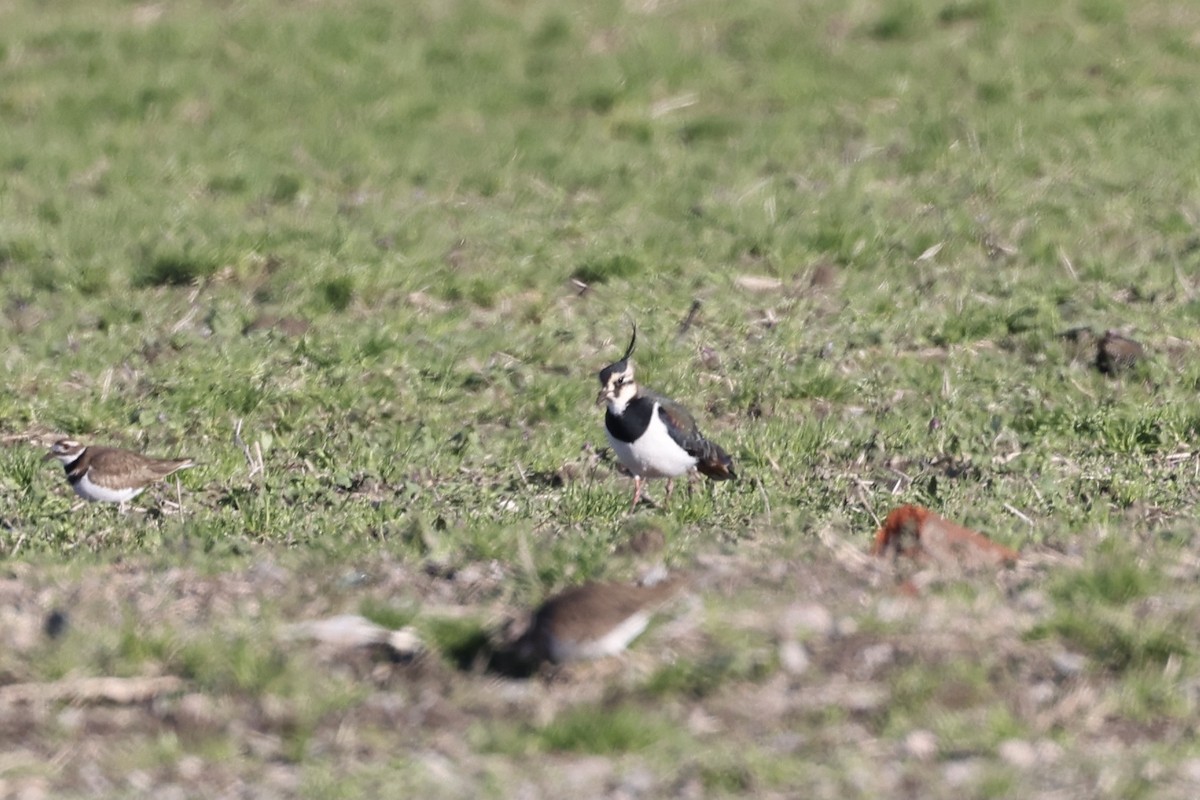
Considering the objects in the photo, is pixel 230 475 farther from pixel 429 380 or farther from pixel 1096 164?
pixel 1096 164

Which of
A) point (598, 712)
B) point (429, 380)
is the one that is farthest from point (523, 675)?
point (429, 380)

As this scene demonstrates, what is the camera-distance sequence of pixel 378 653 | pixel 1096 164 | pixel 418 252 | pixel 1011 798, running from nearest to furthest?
1. pixel 1011 798
2. pixel 378 653
3. pixel 418 252
4. pixel 1096 164

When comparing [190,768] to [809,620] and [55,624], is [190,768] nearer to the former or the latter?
[55,624]

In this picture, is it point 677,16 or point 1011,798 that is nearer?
point 1011,798

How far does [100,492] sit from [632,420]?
2.58 metres

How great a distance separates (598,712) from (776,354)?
5653 millimetres

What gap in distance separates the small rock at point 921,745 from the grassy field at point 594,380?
16 millimetres

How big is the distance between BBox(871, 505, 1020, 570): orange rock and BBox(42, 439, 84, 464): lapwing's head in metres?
4.42

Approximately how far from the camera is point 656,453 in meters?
8.98

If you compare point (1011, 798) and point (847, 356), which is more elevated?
point (1011, 798)

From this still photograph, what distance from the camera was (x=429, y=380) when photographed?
10.9 m

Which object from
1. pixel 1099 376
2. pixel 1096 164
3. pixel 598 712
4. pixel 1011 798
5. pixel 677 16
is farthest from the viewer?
pixel 677 16

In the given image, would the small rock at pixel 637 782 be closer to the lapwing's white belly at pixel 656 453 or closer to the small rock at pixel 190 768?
the small rock at pixel 190 768

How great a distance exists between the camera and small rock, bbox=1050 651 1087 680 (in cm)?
586
